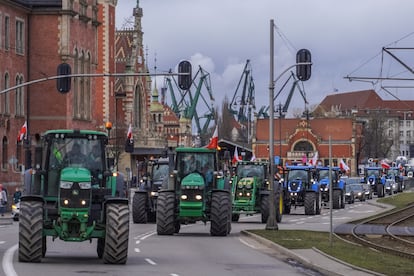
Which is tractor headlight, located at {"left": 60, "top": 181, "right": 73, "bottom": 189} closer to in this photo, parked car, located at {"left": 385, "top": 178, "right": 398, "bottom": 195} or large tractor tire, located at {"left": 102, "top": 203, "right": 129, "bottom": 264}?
large tractor tire, located at {"left": 102, "top": 203, "right": 129, "bottom": 264}

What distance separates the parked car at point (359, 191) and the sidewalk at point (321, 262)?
59.0 metres

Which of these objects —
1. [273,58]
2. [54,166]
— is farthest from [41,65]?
[54,166]

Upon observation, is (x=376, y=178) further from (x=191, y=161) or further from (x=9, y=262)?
(x=9, y=262)

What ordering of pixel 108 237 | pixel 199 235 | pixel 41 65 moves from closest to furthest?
pixel 108 237, pixel 199 235, pixel 41 65

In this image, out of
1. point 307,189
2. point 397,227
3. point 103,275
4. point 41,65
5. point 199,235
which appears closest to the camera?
point 103,275

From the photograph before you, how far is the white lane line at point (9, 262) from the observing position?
22875 mm

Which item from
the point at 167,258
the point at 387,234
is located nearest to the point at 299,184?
the point at 387,234

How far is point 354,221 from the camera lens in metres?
54.2

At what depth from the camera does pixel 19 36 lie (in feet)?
266

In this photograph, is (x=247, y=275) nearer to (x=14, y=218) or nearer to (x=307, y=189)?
(x=14, y=218)

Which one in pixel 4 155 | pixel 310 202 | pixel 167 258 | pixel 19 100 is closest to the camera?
pixel 167 258

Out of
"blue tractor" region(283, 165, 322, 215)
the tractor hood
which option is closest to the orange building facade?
"blue tractor" region(283, 165, 322, 215)

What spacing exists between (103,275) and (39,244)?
9.24 ft

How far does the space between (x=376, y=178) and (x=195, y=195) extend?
7010 centimetres
